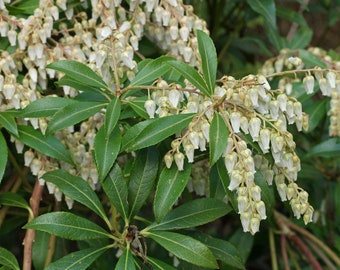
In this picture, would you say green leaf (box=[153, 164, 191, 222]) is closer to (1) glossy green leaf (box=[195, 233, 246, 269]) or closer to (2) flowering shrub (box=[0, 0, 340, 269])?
(2) flowering shrub (box=[0, 0, 340, 269])

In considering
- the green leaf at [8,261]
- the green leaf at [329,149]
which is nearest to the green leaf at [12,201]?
the green leaf at [8,261]

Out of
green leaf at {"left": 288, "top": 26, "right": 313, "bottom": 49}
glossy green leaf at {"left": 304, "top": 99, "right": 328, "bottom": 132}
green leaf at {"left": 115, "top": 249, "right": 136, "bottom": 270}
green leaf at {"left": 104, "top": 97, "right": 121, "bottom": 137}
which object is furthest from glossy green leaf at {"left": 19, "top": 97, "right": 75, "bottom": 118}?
green leaf at {"left": 288, "top": 26, "right": 313, "bottom": 49}

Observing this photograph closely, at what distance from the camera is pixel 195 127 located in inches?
75.6

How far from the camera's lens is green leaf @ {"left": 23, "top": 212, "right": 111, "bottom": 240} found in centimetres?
205

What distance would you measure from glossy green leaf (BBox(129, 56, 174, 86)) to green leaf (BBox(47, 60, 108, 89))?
4.5 inches

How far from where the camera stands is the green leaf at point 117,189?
2.14 meters

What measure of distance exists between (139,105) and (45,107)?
1.00ft

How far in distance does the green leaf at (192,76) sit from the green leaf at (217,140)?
15 cm

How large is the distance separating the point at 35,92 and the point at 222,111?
28.5 inches

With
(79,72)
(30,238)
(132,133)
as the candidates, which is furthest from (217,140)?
(30,238)

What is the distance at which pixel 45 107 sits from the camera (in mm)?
2156

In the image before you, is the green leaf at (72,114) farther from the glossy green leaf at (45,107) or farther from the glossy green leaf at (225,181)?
the glossy green leaf at (225,181)

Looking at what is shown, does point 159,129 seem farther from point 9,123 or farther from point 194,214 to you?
point 9,123

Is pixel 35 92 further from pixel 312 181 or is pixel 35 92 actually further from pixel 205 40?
pixel 312 181
